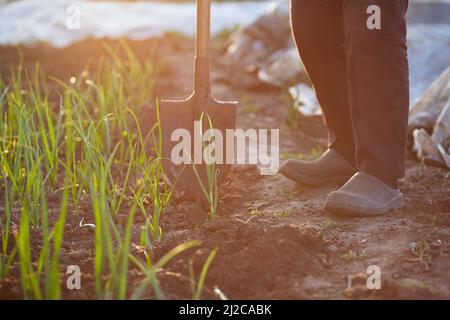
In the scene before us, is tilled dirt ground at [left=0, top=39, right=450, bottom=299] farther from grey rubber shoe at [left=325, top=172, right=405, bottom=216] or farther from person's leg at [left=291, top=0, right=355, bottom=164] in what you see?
person's leg at [left=291, top=0, right=355, bottom=164]

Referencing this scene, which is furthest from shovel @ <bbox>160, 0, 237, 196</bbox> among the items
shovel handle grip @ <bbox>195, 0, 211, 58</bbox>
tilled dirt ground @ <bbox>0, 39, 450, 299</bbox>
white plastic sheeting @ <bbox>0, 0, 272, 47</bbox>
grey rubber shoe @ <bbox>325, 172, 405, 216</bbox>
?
white plastic sheeting @ <bbox>0, 0, 272, 47</bbox>

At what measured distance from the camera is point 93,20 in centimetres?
555

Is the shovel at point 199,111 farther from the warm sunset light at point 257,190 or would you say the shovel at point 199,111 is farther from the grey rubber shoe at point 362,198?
the grey rubber shoe at point 362,198

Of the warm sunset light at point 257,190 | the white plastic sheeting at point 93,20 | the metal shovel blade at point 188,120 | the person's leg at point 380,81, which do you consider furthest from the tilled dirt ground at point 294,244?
the white plastic sheeting at point 93,20

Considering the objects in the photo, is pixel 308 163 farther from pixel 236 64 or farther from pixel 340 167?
pixel 236 64

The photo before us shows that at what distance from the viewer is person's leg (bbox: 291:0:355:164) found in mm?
2137

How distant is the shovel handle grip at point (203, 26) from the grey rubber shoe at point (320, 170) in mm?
462

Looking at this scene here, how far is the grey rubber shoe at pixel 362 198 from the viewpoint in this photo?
199 centimetres

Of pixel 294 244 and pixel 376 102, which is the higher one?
pixel 376 102

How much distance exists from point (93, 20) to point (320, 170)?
146 inches

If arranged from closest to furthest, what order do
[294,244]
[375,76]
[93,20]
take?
[294,244] < [375,76] < [93,20]

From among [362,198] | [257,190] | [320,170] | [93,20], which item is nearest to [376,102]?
[362,198]

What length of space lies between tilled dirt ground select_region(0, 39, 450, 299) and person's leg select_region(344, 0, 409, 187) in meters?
0.21

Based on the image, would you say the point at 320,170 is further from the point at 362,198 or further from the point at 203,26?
the point at 203,26
